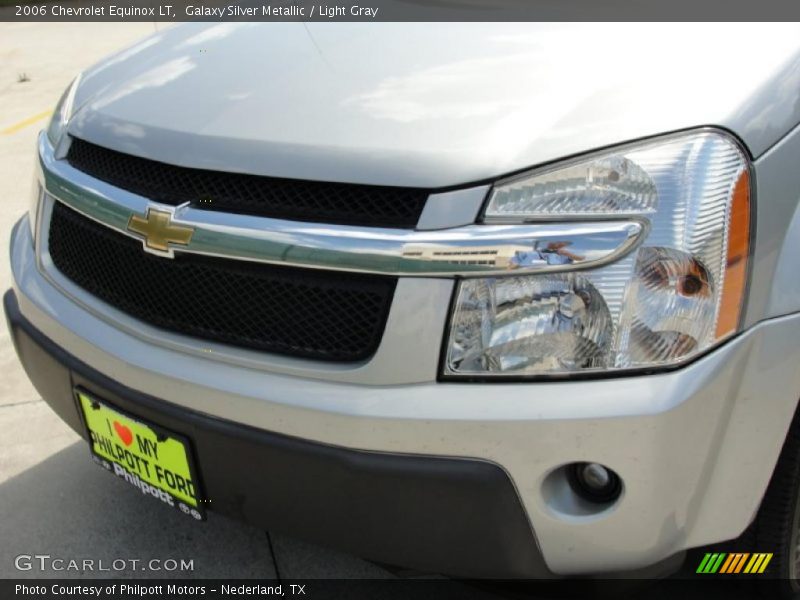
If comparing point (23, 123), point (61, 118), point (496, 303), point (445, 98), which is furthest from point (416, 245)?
point (23, 123)

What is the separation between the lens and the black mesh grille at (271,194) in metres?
1.58

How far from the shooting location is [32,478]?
2.72 meters

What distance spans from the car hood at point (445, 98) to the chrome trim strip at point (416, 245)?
0.10 metres

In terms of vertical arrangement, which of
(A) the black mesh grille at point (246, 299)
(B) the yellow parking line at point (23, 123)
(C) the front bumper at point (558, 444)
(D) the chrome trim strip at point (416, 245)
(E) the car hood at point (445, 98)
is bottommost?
(B) the yellow parking line at point (23, 123)

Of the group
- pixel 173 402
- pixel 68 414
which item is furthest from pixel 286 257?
pixel 68 414

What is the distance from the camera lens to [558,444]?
4.85 ft

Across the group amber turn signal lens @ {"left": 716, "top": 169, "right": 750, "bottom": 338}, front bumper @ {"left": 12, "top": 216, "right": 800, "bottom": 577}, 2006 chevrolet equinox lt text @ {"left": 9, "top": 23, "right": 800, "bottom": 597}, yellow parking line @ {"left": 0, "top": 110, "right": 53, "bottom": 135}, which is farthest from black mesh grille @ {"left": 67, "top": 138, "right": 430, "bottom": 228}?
yellow parking line @ {"left": 0, "top": 110, "right": 53, "bottom": 135}

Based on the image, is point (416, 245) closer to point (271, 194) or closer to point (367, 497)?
point (271, 194)

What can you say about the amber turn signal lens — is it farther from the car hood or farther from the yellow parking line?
the yellow parking line

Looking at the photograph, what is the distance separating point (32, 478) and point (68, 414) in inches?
29.9

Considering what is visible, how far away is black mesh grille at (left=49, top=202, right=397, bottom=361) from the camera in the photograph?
1.62 m

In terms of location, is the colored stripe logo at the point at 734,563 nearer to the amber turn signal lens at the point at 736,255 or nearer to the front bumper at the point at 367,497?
the front bumper at the point at 367,497

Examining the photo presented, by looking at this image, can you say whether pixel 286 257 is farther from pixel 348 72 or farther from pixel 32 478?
pixel 32 478

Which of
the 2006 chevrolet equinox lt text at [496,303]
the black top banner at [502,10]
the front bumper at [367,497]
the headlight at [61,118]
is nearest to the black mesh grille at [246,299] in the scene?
the 2006 chevrolet equinox lt text at [496,303]
